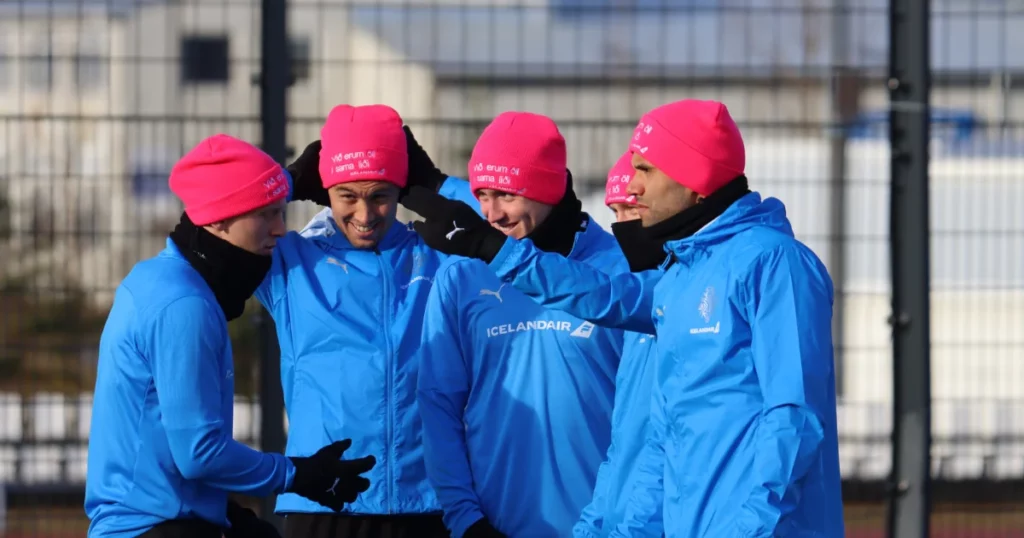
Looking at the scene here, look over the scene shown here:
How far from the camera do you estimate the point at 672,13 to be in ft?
20.7

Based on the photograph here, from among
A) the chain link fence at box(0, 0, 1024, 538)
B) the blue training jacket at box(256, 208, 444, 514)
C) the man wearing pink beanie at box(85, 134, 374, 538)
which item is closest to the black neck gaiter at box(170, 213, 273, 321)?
the man wearing pink beanie at box(85, 134, 374, 538)

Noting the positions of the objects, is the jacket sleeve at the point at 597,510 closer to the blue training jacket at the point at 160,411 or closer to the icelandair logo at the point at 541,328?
the icelandair logo at the point at 541,328

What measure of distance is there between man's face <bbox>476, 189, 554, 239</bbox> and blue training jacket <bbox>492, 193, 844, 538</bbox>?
72 cm

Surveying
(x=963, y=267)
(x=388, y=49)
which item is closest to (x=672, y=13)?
(x=388, y=49)

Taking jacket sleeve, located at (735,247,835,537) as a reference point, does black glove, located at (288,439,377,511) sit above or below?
below

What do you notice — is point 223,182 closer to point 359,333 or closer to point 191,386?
point 191,386

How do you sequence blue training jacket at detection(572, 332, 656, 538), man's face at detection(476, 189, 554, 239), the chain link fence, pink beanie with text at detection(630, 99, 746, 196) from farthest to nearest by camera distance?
the chain link fence → man's face at detection(476, 189, 554, 239) → blue training jacket at detection(572, 332, 656, 538) → pink beanie with text at detection(630, 99, 746, 196)

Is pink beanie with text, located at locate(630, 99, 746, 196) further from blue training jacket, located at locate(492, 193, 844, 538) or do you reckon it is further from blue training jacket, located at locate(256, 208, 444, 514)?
blue training jacket, located at locate(256, 208, 444, 514)

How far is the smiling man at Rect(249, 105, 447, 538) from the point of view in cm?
436

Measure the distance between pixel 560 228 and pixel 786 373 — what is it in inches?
46.8

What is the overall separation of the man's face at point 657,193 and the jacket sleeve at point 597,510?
690mm

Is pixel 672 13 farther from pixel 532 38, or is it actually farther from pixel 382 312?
pixel 382 312

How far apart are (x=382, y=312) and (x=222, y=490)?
2.76 feet

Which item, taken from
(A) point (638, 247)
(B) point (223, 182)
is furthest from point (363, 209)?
(A) point (638, 247)
